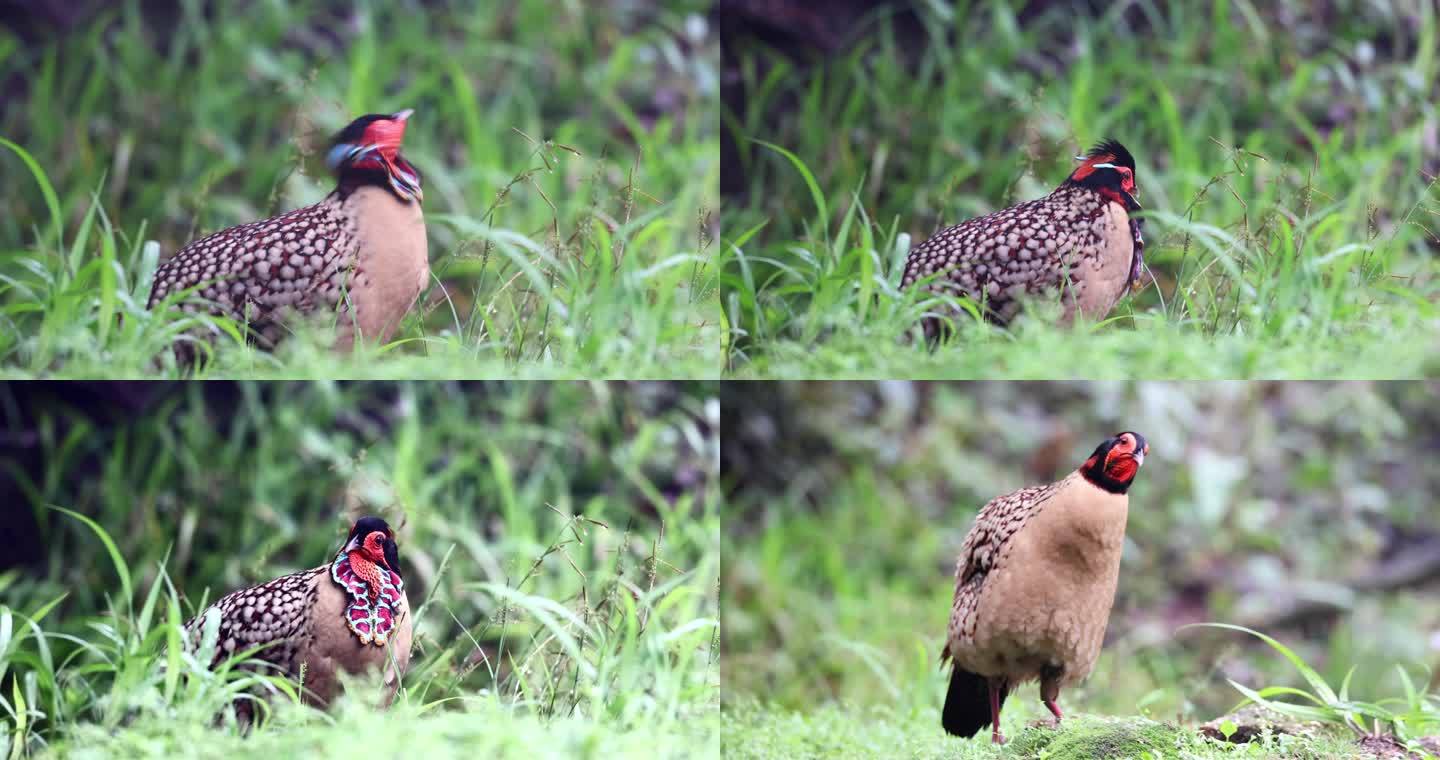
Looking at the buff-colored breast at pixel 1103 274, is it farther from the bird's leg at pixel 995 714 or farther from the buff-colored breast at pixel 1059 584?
the bird's leg at pixel 995 714

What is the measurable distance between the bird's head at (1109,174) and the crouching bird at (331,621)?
1349 millimetres

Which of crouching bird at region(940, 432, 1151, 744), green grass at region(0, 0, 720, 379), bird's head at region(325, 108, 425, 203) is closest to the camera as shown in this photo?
crouching bird at region(940, 432, 1151, 744)

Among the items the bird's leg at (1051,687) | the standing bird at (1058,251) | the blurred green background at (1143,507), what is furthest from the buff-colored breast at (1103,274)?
the blurred green background at (1143,507)

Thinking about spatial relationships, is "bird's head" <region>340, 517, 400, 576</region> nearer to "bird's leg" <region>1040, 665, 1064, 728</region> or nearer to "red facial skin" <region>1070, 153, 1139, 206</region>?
"bird's leg" <region>1040, 665, 1064, 728</region>

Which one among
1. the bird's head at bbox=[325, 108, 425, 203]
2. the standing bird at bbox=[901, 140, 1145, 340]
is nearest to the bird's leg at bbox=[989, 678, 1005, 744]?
the standing bird at bbox=[901, 140, 1145, 340]

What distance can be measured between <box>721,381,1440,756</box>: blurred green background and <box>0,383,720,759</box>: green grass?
1.91 ft

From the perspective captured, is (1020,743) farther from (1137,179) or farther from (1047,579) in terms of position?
(1137,179)

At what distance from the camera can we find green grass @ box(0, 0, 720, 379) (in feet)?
8.46

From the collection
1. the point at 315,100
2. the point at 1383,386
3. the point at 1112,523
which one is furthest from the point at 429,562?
the point at 1383,386

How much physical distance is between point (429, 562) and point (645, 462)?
1.85 feet

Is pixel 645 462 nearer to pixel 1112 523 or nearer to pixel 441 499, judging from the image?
pixel 441 499

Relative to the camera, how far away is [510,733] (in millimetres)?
2066

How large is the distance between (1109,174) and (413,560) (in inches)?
57.1

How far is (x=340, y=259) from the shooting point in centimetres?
239
